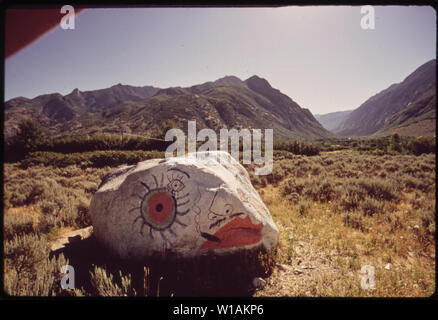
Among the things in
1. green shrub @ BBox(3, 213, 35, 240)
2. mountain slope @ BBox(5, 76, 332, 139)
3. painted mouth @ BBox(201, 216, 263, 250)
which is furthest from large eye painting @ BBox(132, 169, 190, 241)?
mountain slope @ BBox(5, 76, 332, 139)

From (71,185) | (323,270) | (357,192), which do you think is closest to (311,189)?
(357,192)

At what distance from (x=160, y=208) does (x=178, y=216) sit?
375 millimetres

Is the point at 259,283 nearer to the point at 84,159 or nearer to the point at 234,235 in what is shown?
the point at 234,235

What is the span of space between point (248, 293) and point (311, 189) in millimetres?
5970

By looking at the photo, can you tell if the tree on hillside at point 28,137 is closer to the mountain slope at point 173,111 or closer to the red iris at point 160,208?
the mountain slope at point 173,111

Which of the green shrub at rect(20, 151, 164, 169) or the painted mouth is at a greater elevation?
the green shrub at rect(20, 151, 164, 169)

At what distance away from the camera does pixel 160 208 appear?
127 inches

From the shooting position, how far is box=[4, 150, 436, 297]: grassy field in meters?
2.72

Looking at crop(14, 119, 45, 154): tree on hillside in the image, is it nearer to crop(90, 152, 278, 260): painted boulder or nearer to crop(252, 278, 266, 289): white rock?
crop(90, 152, 278, 260): painted boulder

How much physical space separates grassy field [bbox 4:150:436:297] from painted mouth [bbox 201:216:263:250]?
0.72 metres

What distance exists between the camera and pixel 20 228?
13.6 ft

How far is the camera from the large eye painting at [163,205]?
313 cm

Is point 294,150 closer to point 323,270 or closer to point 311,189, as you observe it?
point 311,189

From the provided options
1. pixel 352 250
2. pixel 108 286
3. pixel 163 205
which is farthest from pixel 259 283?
pixel 352 250
